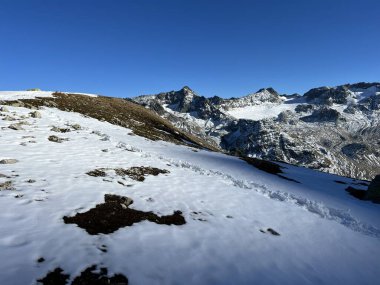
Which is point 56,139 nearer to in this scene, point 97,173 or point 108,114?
point 97,173

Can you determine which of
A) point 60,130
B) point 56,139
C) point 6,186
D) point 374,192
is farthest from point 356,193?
point 60,130

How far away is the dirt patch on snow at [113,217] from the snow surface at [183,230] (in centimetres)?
42

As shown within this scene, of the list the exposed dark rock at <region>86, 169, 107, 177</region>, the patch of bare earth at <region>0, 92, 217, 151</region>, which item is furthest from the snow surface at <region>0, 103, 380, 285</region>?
the patch of bare earth at <region>0, 92, 217, 151</region>

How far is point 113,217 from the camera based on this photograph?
47.1 feet

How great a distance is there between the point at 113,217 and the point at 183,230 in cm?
310

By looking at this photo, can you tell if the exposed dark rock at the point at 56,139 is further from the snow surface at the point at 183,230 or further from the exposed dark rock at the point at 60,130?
the exposed dark rock at the point at 60,130

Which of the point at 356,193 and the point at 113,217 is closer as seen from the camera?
the point at 113,217

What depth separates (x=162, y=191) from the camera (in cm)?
1953

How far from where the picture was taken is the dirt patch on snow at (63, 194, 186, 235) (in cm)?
1325

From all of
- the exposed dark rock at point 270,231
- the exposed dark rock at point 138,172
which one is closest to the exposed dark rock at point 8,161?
the exposed dark rock at point 138,172

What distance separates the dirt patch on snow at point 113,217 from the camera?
1325 cm

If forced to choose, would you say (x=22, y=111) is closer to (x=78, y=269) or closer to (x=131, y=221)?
(x=131, y=221)

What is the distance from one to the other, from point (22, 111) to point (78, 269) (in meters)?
36.2

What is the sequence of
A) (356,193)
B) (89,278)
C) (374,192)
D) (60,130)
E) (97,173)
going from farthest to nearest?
1. (60,130)
2. (356,193)
3. (374,192)
4. (97,173)
5. (89,278)
